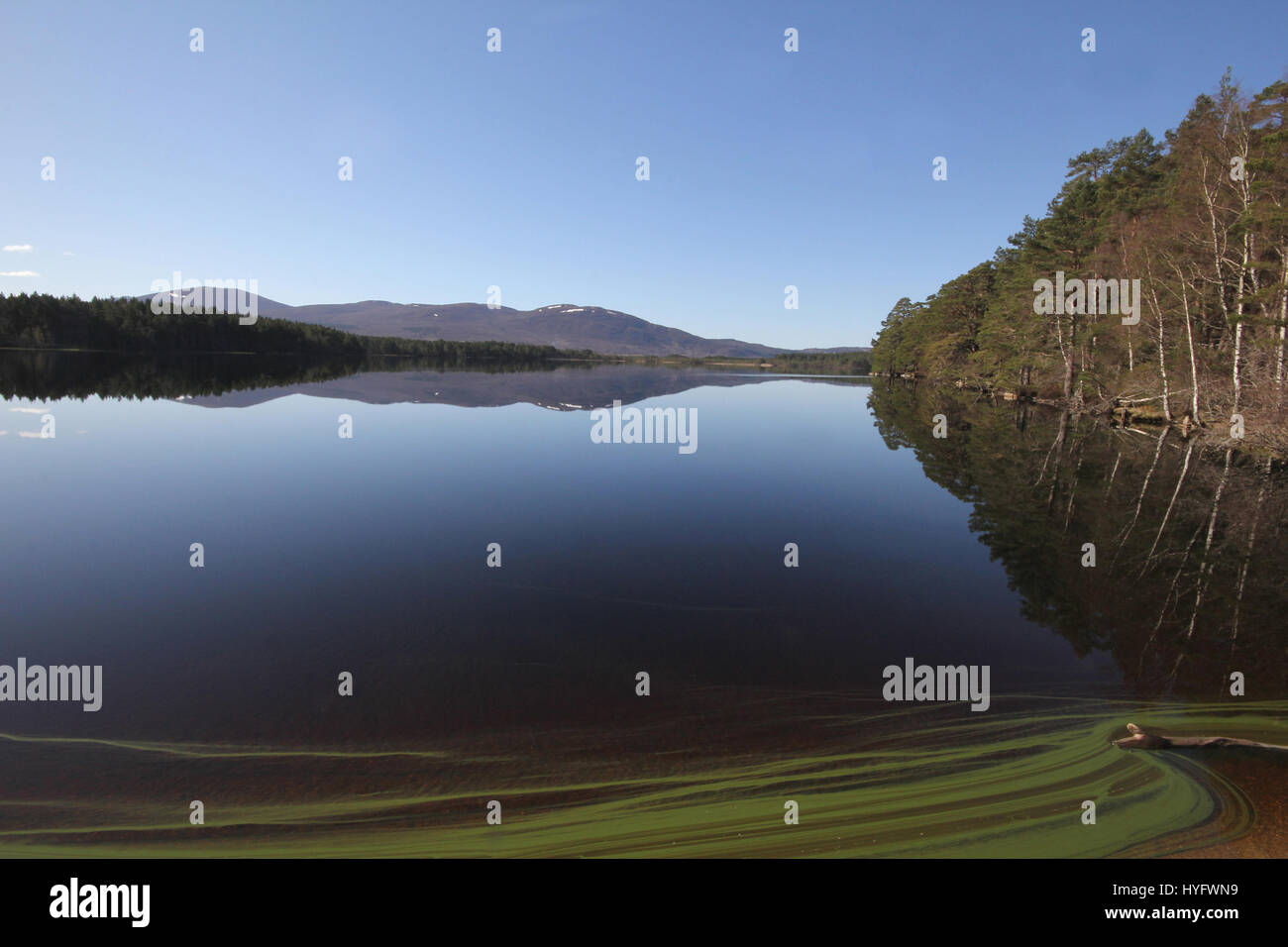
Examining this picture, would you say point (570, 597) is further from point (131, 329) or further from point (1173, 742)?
point (131, 329)

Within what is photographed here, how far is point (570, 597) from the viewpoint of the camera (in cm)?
855

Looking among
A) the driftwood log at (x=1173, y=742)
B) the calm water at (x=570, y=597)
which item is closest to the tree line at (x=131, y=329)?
the calm water at (x=570, y=597)

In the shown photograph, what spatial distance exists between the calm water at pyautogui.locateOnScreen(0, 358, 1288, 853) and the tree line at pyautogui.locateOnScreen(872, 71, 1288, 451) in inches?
394

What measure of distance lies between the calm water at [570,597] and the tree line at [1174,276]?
32.8 ft

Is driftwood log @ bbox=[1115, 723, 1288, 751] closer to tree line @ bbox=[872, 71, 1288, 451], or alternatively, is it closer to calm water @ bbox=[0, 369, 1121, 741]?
calm water @ bbox=[0, 369, 1121, 741]

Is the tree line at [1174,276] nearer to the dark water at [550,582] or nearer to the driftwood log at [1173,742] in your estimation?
the dark water at [550,582]

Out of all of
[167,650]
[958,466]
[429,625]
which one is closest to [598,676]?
[429,625]

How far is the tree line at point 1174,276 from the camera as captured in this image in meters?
21.3

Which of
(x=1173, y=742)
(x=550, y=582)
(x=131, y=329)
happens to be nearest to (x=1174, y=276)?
(x=1173, y=742)

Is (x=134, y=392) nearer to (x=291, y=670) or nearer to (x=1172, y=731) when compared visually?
(x=291, y=670)

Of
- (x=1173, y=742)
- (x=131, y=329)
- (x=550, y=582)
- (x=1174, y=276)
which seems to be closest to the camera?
(x=1173, y=742)

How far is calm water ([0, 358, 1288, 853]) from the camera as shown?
553cm

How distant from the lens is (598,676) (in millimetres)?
6387

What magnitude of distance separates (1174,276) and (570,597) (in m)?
33.8
